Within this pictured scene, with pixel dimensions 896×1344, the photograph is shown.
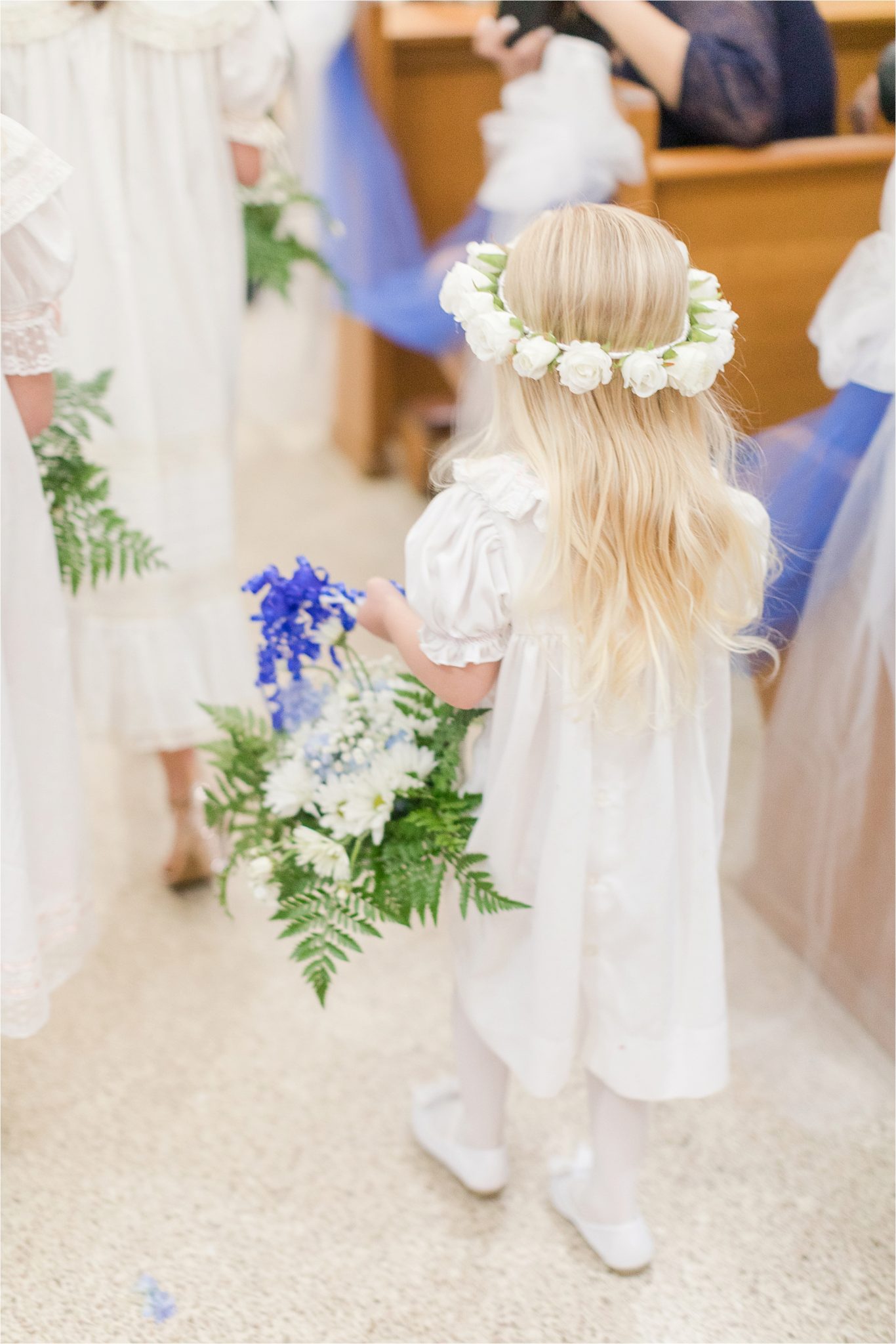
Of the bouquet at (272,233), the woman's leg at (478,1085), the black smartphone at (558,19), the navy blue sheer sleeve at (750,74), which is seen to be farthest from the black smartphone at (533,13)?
the woman's leg at (478,1085)

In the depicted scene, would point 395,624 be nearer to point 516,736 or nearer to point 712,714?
point 516,736

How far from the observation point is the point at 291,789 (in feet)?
4.61

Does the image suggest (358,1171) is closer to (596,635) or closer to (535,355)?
(596,635)

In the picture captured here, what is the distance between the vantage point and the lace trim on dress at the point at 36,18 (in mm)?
1556

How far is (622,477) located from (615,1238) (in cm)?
94

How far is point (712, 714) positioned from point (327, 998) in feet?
2.77

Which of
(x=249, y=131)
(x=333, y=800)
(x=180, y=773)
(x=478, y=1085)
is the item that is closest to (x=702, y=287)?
(x=333, y=800)

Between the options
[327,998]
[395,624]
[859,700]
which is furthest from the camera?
[327,998]

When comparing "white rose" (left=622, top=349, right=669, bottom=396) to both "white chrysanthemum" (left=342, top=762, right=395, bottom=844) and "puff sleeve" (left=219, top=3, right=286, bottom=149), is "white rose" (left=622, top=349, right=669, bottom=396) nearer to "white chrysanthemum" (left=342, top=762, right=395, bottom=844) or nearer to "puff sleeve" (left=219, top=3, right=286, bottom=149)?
"white chrysanthemum" (left=342, top=762, right=395, bottom=844)

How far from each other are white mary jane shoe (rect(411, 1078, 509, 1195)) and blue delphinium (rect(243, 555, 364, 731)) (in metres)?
0.63

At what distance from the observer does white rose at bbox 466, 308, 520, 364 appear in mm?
1143

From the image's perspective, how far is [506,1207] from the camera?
5.24 feet

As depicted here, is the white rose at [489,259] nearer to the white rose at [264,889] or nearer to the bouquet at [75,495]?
the bouquet at [75,495]

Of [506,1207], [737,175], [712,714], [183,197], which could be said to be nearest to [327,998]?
[506,1207]
